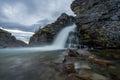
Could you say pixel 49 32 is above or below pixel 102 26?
above

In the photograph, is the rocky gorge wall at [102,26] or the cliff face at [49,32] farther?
the cliff face at [49,32]

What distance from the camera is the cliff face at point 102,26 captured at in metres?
14.0

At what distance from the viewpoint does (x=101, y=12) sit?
53.3 ft

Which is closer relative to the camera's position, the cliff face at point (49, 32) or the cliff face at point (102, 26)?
the cliff face at point (102, 26)

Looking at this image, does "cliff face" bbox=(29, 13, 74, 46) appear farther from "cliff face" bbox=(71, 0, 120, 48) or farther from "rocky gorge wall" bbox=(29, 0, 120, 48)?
"cliff face" bbox=(71, 0, 120, 48)

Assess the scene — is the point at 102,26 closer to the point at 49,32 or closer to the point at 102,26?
the point at 102,26

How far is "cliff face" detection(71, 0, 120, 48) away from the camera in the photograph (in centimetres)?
1401

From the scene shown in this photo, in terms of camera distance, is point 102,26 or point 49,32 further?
point 49,32

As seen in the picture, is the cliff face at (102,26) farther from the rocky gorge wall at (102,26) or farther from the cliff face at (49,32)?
the cliff face at (49,32)

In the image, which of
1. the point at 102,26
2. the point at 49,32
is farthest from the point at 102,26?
the point at 49,32

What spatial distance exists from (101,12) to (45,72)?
40.7 feet

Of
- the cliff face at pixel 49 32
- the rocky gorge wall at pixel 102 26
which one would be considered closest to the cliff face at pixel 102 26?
the rocky gorge wall at pixel 102 26

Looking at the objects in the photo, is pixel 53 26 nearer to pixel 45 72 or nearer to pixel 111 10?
pixel 111 10

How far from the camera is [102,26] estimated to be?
14.9 m
